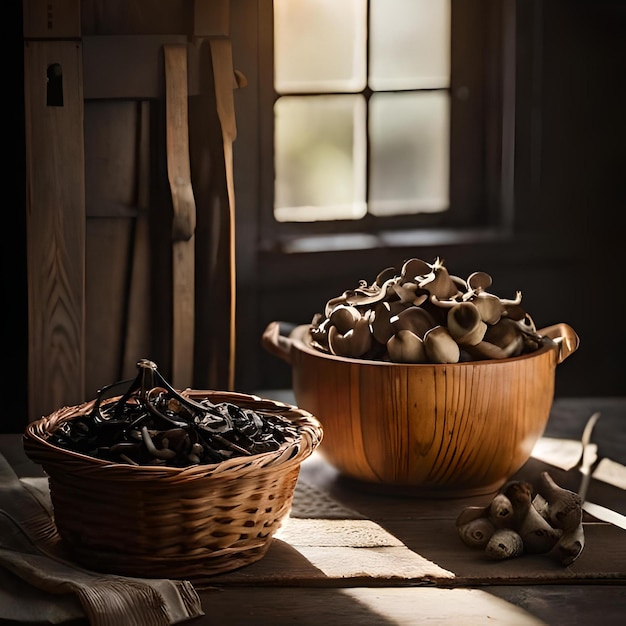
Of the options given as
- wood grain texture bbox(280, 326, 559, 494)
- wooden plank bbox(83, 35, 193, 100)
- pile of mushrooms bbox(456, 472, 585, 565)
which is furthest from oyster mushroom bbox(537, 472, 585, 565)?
wooden plank bbox(83, 35, 193, 100)

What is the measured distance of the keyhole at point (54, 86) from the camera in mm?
1908

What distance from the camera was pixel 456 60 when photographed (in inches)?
89.7

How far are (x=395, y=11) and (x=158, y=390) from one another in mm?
1087

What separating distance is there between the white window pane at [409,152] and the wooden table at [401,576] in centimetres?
83

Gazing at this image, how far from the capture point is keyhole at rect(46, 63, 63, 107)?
6.26 ft

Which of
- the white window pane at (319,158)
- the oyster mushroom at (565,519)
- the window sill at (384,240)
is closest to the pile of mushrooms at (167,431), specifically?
the oyster mushroom at (565,519)

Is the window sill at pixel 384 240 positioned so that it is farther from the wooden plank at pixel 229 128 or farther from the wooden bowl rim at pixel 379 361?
the wooden bowl rim at pixel 379 361

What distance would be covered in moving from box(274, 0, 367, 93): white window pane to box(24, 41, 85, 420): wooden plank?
48 cm

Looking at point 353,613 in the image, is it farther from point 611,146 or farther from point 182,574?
point 611,146

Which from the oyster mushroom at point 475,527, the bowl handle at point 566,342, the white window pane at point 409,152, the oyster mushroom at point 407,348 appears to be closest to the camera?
the oyster mushroom at point 475,527

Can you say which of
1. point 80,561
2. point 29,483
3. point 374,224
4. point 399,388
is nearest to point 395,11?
point 374,224

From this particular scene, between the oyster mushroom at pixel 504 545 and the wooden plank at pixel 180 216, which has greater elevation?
the wooden plank at pixel 180 216

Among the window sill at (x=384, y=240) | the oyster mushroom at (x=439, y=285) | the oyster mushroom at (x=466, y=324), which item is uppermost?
the window sill at (x=384, y=240)

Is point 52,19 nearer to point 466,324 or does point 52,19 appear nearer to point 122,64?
point 122,64
